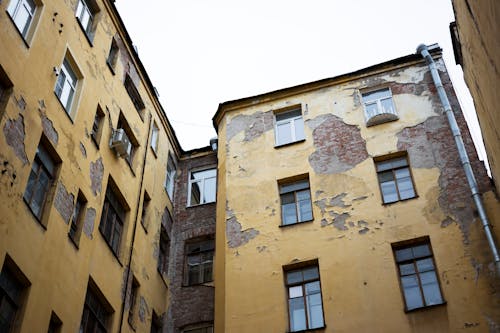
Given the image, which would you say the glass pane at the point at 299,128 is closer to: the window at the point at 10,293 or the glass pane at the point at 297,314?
the glass pane at the point at 297,314

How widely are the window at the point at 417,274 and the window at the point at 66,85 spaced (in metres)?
9.49

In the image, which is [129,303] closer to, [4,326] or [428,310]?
[4,326]

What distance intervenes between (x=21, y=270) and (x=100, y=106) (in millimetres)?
6686

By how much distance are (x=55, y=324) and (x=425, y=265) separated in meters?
9.18

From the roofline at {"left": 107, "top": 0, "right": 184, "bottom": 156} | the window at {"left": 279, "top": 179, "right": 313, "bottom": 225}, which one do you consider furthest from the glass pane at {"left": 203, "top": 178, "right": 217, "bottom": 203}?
the window at {"left": 279, "top": 179, "right": 313, "bottom": 225}

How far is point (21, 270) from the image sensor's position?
493 inches

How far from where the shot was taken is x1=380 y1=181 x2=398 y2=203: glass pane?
17.5 metres

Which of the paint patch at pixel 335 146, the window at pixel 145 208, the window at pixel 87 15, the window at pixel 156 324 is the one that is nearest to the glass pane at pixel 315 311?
the paint patch at pixel 335 146

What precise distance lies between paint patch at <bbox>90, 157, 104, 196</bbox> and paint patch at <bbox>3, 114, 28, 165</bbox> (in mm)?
3139

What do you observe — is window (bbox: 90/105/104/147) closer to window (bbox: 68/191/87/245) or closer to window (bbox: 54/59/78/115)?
window (bbox: 54/59/78/115)

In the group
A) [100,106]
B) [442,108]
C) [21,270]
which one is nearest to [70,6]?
[100,106]

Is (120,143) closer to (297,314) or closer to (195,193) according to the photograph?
(195,193)

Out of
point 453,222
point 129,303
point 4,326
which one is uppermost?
point 453,222

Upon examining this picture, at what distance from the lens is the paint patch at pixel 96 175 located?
54.2ft
